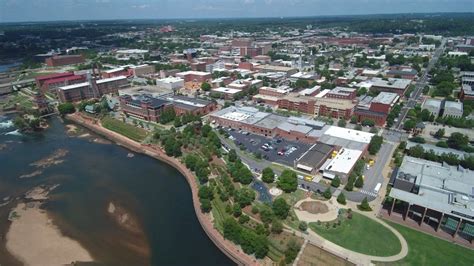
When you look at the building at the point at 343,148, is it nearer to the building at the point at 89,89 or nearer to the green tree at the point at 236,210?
the green tree at the point at 236,210

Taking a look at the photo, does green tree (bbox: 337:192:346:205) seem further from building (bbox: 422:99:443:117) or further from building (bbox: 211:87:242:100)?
building (bbox: 211:87:242:100)

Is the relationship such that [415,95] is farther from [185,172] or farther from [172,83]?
[172,83]

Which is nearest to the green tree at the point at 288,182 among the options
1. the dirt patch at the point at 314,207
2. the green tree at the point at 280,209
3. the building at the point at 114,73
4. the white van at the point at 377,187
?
the dirt patch at the point at 314,207

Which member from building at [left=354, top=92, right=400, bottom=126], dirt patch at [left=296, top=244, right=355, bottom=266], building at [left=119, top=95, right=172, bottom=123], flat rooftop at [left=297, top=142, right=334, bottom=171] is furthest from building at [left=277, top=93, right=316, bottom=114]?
dirt patch at [left=296, top=244, right=355, bottom=266]

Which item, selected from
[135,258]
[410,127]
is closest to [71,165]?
[135,258]

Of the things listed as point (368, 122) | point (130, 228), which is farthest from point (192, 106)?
point (368, 122)

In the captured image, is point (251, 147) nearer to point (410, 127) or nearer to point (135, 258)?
point (135, 258)
